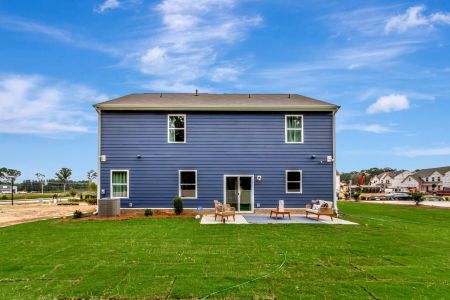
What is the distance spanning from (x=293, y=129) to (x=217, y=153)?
429 centimetres

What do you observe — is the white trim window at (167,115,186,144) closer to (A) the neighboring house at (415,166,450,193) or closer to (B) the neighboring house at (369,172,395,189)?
(A) the neighboring house at (415,166,450,193)

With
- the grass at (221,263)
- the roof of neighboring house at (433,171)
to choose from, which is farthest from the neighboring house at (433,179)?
the grass at (221,263)

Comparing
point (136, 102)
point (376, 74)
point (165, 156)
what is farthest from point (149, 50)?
point (376, 74)

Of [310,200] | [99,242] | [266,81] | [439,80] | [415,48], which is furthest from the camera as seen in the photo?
[266,81]

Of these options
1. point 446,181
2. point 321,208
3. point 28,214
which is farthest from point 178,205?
point 446,181

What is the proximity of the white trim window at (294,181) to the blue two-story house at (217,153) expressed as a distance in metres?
0.05

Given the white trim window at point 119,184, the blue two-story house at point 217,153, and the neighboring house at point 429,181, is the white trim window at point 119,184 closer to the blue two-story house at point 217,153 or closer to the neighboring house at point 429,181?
the blue two-story house at point 217,153

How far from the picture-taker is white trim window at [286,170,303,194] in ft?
55.2

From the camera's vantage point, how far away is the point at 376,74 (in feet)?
66.0

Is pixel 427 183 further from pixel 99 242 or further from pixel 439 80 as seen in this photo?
pixel 99 242

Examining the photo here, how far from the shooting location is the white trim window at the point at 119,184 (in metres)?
16.6

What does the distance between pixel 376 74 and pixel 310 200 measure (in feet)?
31.6

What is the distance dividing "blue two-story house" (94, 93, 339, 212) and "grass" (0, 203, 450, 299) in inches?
210

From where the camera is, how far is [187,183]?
1675cm
